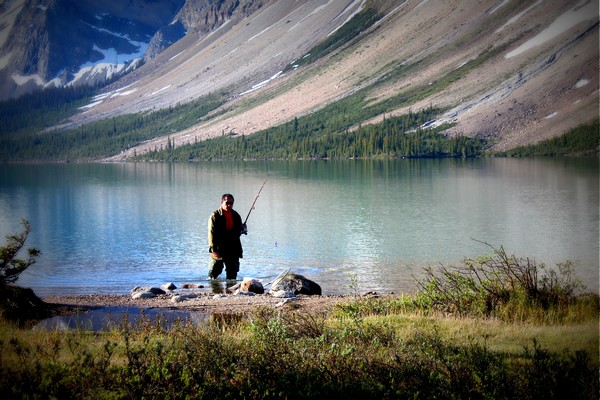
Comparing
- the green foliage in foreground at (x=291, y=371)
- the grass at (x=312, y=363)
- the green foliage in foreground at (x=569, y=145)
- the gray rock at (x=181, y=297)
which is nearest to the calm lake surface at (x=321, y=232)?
the gray rock at (x=181, y=297)

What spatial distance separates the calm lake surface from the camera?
30.0 meters

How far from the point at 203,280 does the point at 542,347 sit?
62.2ft

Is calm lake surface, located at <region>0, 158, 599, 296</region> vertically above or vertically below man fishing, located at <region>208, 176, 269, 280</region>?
below

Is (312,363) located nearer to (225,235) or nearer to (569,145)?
(225,235)

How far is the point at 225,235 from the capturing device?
2359 cm

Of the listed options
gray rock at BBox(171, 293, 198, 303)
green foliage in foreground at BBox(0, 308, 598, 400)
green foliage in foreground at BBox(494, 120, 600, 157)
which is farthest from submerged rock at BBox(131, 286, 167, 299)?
green foliage in foreground at BBox(494, 120, 600, 157)

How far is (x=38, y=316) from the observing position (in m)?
16.4

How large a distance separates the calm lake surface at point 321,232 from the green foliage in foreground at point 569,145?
7382 centimetres

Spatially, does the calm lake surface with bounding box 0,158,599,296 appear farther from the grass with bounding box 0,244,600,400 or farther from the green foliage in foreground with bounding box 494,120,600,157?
the green foliage in foreground with bounding box 494,120,600,157

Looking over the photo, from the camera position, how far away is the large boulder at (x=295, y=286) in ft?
74.8

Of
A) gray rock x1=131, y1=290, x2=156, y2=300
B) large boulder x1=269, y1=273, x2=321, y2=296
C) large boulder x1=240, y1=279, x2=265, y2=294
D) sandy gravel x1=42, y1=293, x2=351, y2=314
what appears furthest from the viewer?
large boulder x1=240, y1=279, x2=265, y2=294

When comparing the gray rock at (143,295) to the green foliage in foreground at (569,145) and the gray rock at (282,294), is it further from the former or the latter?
the green foliage in foreground at (569,145)

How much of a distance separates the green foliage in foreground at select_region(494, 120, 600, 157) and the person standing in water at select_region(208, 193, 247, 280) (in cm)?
13656

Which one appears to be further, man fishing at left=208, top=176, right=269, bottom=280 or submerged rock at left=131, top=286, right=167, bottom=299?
man fishing at left=208, top=176, right=269, bottom=280
